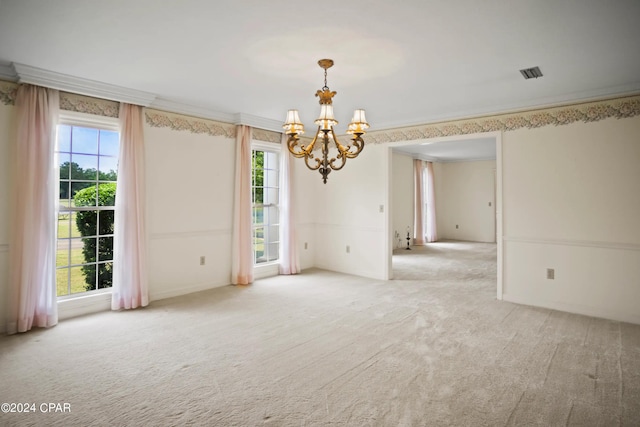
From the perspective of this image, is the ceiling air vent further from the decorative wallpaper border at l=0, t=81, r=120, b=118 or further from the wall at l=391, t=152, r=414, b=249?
the wall at l=391, t=152, r=414, b=249

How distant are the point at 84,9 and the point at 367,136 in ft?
15.4

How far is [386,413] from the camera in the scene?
237 centimetres

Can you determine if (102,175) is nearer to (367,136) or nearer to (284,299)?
(284,299)

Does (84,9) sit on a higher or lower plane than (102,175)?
higher

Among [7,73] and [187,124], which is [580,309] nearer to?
[187,124]

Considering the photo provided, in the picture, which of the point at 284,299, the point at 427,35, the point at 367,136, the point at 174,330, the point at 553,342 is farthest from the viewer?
the point at 367,136

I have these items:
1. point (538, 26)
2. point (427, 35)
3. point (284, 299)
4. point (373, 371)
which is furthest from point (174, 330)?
point (538, 26)

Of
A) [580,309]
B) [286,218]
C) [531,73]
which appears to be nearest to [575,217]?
[580,309]

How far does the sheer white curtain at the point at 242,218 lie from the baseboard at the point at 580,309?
12.7ft

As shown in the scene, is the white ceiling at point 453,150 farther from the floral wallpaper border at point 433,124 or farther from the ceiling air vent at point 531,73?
the ceiling air vent at point 531,73

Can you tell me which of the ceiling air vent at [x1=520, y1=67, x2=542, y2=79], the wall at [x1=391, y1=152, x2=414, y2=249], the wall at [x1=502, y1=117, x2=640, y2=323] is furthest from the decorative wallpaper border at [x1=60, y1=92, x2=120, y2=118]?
the wall at [x1=391, y1=152, x2=414, y2=249]

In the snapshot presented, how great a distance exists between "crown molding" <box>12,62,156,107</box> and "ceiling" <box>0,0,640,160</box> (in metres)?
0.09

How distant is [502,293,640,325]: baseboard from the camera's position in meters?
4.14

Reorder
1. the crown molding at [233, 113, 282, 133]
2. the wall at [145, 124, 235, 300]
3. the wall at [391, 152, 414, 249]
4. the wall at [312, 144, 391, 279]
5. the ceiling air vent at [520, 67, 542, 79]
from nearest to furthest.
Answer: the ceiling air vent at [520, 67, 542, 79]
the wall at [145, 124, 235, 300]
the crown molding at [233, 113, 282, 133]
the wall at [312, 144, 391, 279]
the wall at [391, 152, 414, 249]
